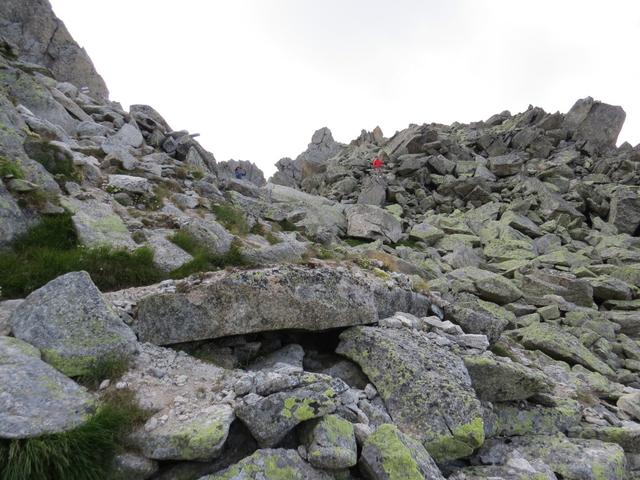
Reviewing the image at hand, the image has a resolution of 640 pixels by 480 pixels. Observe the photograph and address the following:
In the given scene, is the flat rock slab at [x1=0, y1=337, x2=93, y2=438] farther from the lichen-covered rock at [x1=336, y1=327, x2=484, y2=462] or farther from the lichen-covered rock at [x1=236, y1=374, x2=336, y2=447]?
the lichen-covered rock at [x1=336, y1=327, x2=484, y2=462]

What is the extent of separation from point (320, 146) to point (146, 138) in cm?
5242

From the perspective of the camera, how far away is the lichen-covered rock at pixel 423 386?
6984 mm

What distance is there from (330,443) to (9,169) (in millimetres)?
11289

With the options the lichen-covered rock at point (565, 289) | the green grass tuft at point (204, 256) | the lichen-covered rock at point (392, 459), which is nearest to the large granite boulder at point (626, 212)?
the lichen-covered rock at point (565, 289)

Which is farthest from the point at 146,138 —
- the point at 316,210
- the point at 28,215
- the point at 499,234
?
the point at 499,234

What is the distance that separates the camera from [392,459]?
561 cm

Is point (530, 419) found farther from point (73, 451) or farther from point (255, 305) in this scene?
point (73, 451)

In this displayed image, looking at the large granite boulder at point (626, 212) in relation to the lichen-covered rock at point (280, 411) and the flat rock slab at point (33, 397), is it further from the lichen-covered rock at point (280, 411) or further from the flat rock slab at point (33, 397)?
the flat rock slab at point (33, 397)

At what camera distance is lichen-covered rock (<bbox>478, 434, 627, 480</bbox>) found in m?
7.35

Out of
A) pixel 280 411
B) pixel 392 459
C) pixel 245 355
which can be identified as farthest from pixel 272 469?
pixel 245 355

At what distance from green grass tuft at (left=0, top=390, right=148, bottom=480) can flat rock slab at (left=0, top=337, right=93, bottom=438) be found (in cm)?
13

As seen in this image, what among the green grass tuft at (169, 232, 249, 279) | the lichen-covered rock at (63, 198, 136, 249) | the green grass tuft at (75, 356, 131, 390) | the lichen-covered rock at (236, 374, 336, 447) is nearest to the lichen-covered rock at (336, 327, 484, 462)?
the lichen-covered rock at (236, 374, 336, 447)

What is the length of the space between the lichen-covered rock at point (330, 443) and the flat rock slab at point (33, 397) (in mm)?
3159

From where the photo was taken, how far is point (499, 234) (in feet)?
111
